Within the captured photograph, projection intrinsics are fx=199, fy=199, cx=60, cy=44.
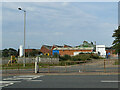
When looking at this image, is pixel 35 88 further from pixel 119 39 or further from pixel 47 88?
pixel 119 39

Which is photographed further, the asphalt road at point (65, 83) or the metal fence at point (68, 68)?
the metal fence at point (68, 68)

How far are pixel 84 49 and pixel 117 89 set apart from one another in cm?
6399

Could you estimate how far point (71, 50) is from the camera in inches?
2921

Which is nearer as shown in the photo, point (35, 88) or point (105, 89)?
point (105, 89)

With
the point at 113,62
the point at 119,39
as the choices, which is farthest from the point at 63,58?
the point at 113,62

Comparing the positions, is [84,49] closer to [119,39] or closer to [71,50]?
[71,50]

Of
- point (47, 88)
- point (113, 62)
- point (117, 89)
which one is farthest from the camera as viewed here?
point (113, 62)

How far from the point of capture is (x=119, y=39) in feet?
124

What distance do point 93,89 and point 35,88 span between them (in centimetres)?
296

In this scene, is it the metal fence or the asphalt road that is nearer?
the asphalt road

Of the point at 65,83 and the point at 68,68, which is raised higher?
the point at 65,83

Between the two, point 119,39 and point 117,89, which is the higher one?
point 119,39

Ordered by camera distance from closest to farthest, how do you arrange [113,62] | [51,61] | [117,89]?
[117,89]
[113,62]
[51,61]

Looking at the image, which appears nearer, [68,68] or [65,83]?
[65,83]
